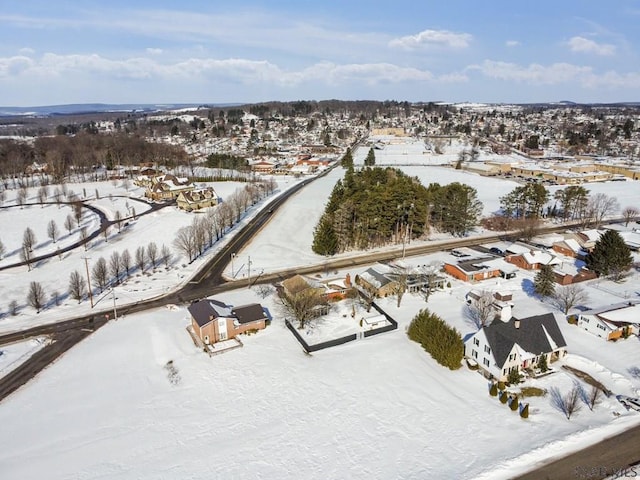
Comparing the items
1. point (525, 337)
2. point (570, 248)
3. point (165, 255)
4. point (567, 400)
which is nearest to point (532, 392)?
point (567, 400)

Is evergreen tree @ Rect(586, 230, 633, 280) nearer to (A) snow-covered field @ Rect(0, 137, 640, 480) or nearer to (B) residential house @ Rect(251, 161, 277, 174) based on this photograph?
(A) snow-covered field @ Rect(0, 137, 640, 480)

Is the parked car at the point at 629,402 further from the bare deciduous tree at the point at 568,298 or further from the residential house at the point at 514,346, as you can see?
the bare deciduous tree at the point at 568,298

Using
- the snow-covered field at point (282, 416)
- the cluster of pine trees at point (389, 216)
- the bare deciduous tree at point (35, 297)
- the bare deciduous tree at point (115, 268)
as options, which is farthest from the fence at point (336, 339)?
the bare deciduous tree at point (35, 297)

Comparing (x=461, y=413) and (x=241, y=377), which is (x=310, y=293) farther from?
(x=461, y=413)

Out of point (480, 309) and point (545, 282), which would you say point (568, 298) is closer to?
point (545, 282)

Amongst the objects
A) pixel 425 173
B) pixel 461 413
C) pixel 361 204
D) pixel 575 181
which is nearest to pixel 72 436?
pixel 461 413

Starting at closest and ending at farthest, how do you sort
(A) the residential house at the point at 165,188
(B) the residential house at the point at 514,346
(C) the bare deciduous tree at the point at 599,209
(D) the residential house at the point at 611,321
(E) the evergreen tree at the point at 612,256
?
(B) the residential house at the point at 514,346 < (D) the residential house at the point at 611,321 < (E) the evergreen tree at the point at 612,256 < (C) the bare deciduous tree at the point at 599,209 < (A) the residential house at the point at 165,188
